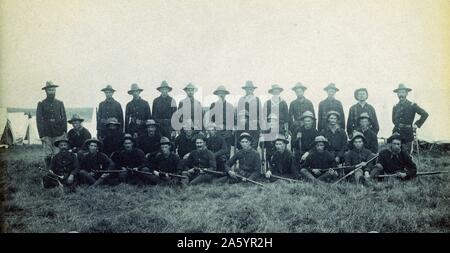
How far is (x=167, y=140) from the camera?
8.17m

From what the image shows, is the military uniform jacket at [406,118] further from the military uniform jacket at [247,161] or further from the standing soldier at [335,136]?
the military uniform jacket at [247,161]

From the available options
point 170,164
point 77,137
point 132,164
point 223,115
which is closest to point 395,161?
point 223,115

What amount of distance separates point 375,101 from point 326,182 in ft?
7.66

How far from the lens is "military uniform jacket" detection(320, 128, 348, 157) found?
8148mm

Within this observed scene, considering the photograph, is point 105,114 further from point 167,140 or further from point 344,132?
point 344,132

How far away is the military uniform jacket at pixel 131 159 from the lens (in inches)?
322

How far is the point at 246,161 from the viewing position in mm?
8133

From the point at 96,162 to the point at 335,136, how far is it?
16.3 feet

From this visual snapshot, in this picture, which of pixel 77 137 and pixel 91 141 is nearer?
pixel 91 141

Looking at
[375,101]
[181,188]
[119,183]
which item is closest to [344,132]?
[375,101]

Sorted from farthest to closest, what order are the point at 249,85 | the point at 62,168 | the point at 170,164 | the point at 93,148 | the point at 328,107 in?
the point at 328,107
the point at 249,85
the point at 93,148
the point at 170,164
the point at 62,168

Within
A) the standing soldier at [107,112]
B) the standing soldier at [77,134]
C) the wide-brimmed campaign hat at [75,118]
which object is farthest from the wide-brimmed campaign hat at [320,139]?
the wide-brimmed campaign hat at [75,118]

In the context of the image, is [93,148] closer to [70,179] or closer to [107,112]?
[70,179]

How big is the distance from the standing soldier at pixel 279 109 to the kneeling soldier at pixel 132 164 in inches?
113
